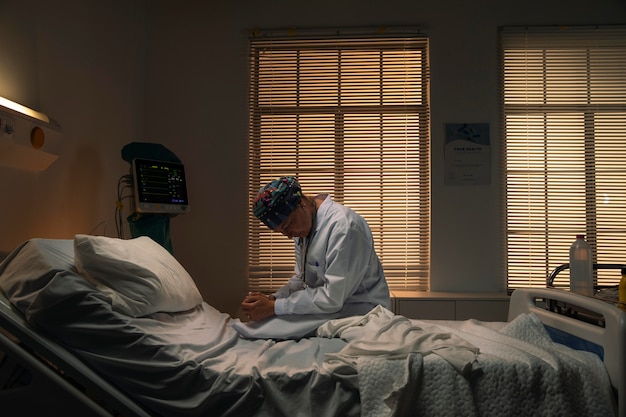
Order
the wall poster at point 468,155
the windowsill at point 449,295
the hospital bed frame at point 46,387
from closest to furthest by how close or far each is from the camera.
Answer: the hospital bed frame at point 46,387, the windowsill at point 449,295, the wall poster at point 468,155

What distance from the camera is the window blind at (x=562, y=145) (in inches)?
130

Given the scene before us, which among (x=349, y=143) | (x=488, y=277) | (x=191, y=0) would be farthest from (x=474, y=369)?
(x=191, y=0)

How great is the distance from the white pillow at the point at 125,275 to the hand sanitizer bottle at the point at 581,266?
1.78 m

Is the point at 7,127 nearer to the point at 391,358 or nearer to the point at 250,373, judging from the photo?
the point at 250,373

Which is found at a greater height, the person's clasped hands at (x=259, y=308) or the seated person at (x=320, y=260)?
the seated person at (x=320, y=260)

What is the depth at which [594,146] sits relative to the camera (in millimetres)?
3334

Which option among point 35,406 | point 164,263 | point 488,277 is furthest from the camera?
point 488,277

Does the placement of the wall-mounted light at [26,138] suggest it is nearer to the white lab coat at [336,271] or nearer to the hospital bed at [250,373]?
the hospital bed at [250,373]

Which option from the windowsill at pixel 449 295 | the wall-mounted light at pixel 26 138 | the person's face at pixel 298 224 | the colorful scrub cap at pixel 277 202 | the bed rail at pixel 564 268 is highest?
the wall-mounted light at pixel 26 138

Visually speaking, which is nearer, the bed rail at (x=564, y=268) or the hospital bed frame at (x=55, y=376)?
the hospital bed frame at (x=55, y=376)

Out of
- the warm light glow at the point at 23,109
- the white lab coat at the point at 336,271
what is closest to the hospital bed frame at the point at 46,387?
the white lab coat at the point at 336,271

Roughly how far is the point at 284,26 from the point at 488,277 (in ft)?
7.99

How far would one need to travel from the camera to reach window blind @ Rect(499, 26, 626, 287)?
331 centimetres

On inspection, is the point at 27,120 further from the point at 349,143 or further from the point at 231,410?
the point at 349,143
